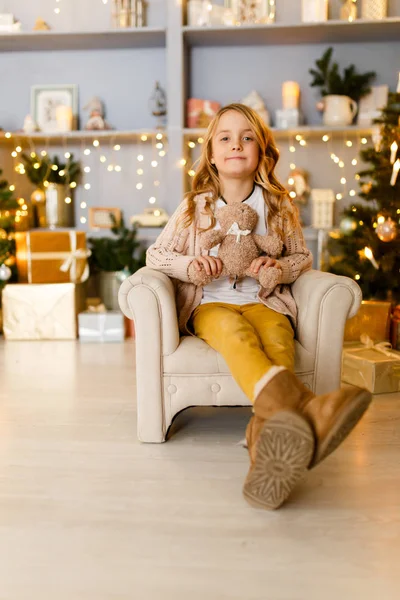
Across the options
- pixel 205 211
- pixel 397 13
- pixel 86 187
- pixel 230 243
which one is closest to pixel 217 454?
pixel 230 243

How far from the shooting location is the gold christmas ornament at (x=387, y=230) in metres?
3.03

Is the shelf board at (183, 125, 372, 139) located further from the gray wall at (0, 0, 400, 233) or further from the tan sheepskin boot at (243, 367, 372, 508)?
the tan sheepskin boot at (243, 367, 372, 508)

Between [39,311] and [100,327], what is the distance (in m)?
0.38

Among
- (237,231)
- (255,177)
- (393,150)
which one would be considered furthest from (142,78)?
(237,231)

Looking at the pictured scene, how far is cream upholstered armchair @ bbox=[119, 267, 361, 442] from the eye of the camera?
6.04 feet

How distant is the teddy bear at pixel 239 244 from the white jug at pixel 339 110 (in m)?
2.04

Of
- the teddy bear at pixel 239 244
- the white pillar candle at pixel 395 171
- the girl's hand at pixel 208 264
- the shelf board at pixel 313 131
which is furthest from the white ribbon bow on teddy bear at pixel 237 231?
the shelf board at pixel 313 131

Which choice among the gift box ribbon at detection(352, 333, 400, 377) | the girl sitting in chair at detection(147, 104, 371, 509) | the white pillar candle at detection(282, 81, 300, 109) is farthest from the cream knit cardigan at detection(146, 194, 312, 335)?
the white pillar candle at detection(282, 81, 300, 109)

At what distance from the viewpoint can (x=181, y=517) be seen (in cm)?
143

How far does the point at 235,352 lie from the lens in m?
1.64

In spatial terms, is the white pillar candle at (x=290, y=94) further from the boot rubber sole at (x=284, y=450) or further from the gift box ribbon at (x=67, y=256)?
the boot rubber sole at (x=284, y=450)

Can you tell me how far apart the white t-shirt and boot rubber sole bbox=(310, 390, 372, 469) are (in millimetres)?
749

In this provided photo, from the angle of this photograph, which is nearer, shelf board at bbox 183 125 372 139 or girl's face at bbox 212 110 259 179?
girl's face at bbox 212 110 259 179

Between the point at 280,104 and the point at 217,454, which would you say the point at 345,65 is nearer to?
the point at 280,104
